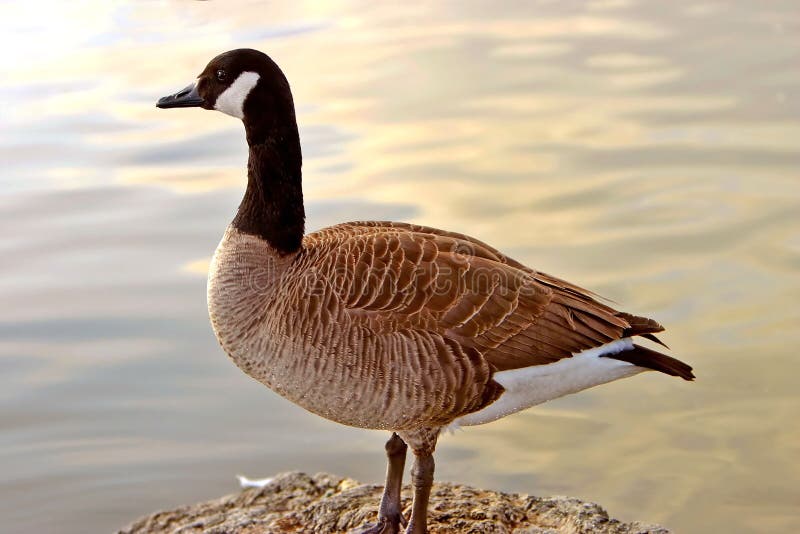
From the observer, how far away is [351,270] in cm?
Result: 683

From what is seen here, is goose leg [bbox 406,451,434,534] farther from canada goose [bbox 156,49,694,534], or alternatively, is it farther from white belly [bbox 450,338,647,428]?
white belly [bbox 450,338,647,428]

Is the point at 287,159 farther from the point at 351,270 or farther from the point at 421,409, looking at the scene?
the point at 421,409

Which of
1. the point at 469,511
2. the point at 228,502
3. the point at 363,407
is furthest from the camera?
the point at 228,502

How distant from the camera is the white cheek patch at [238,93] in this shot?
7.10 m

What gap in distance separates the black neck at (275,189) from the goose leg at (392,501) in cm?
155

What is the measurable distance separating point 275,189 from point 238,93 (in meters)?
0.65

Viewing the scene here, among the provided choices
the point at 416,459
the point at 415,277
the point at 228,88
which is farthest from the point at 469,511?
the point at 228,88

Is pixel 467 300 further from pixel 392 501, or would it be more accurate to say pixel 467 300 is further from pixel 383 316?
pixel 392 501

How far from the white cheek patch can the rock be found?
9.33ft

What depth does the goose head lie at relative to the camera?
708cm

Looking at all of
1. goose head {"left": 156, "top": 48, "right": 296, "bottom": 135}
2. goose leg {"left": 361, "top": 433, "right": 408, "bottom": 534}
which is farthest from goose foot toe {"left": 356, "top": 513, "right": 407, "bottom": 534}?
goose head {"left": 156, "top": 48, "right": 296, "bottom": 135}

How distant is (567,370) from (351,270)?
4.92 ft

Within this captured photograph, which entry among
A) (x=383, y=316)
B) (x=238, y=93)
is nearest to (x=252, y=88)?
(x=238, y=93)

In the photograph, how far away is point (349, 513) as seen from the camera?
7863 millimetres
